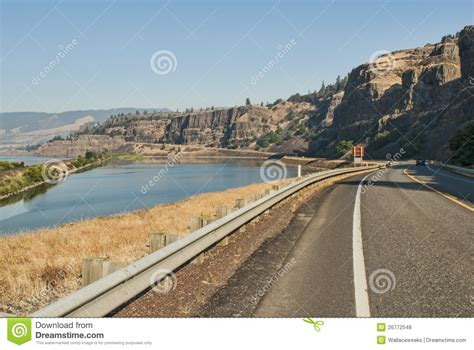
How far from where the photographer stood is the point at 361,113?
18488 centimetres

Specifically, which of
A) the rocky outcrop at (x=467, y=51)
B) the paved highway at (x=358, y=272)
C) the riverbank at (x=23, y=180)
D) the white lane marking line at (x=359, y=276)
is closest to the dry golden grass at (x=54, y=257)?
the paved highway at (x=358, y=272)

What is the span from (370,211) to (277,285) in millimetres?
7942

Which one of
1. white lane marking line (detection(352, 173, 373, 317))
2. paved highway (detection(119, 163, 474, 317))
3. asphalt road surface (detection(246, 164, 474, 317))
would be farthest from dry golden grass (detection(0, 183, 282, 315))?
white lane marking line (detection(352, 173, 373, 317))

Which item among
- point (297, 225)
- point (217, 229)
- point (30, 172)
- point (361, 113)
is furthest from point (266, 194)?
point (361, 113)

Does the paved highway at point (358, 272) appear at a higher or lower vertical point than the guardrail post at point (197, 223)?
lower

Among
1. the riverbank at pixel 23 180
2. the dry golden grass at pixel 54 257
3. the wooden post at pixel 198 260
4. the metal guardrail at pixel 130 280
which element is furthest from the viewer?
the riverbank at pixel 23 180

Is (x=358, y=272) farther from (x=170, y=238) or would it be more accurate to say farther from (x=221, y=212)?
(x=221, y=212)

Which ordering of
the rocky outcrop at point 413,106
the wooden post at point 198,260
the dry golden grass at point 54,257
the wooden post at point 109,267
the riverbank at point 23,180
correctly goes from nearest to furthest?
1. the wooden post at point 109,267
2. the dry golden grass at point 54,257
3. the wooden post at point 198,260
4. the riverbank at point 23,180
5. the rocky outcrop at point 413,106

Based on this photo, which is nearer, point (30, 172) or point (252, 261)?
point (252, 261)

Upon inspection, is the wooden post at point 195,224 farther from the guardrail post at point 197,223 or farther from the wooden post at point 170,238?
the wooden post at point 170,238

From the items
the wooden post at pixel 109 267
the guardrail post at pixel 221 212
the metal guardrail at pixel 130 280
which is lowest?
the metal guardrail at pixel 130 280

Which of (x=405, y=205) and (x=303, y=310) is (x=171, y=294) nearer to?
(x=303, y=310)

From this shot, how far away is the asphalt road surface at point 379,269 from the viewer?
4770 millimetres
